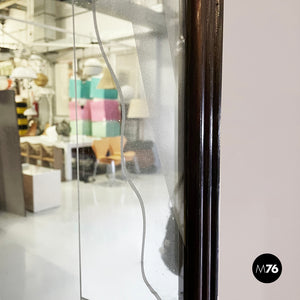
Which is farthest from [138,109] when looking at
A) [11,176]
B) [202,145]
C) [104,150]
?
[11,176]

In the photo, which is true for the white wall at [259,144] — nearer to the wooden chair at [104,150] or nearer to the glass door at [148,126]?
the glass door at [148,126]

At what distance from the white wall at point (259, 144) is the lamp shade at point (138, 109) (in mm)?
174

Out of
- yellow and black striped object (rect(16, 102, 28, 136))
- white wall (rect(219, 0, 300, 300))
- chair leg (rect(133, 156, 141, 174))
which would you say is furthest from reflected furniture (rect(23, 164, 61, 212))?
white wall (rect(219, 0, 300, 300))

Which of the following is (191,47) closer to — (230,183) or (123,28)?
(123,28)

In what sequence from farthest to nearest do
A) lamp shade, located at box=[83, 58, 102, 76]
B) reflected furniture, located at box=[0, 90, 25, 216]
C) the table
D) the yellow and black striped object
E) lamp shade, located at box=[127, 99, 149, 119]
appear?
the table, the yellow and black striped object, reflected furniture, located at box=[0, 90, 25, 216], lamp shade, located at box=[83, 58, 102, 76], lamp shade, located at box=[127, 99, 149, 119]

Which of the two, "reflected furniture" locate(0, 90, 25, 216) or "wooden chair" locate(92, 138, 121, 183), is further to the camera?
"reflected furniture" locate(0, 90, 25, 216)

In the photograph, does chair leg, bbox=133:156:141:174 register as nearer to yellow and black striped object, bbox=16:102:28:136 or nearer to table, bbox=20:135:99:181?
yellow and black striped object, bbox=16:102:28:136

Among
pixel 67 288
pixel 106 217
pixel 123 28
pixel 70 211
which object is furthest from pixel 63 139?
pixel 123 28

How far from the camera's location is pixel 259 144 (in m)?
0.62

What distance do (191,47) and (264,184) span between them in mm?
312

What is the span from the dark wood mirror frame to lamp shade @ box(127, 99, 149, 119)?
0.33 feet

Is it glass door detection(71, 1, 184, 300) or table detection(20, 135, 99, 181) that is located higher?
glass door detection(71, 1, 184, 300)

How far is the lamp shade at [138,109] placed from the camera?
26.9 inches

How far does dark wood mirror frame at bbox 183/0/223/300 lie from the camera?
582 millimetres
